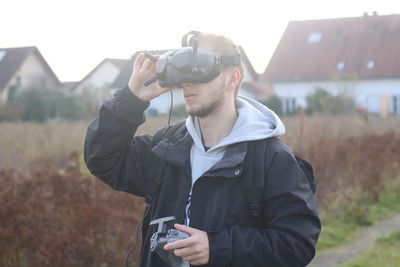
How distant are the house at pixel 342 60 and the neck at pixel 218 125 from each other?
35.9 meters

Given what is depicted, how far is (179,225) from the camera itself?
8.27 feet

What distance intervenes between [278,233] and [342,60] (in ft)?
131

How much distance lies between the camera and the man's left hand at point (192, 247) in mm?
2486

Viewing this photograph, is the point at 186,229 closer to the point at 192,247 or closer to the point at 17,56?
the point at 192,247

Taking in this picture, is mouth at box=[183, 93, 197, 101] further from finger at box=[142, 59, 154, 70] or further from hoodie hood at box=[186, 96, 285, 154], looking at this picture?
finger at box=[142, 59, 154, 70]

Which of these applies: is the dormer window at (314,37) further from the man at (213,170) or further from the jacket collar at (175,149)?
the jacket collar at (175,149)

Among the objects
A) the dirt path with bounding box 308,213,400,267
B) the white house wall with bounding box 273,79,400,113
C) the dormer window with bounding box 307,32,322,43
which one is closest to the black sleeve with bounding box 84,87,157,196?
the dirt path with bounding box 308,213,400,267

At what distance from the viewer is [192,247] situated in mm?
2498

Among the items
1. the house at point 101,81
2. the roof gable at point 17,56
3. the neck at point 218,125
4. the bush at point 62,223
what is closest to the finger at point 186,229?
the neck at point 218,125

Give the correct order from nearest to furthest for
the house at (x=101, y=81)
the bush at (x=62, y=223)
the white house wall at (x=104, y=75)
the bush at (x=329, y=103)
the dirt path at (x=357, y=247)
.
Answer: the bush at (x=62, y=223) → the dirt path at (x=357, y=247) → the bush at (x=329, y=103) → the house at (x=101, y=81) → the white house wall at (x=104, y=75)

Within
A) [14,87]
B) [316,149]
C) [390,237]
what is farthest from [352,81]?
[390,237]

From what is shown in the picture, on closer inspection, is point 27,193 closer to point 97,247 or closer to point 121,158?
point 97,247

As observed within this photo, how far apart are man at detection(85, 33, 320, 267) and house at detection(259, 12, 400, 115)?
35.8m

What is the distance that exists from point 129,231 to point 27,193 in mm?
874
